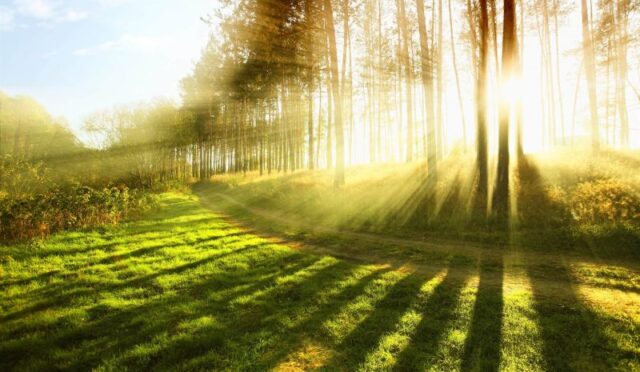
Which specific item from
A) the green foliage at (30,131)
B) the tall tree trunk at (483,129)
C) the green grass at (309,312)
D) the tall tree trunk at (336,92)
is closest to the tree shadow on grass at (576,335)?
the green grass at (309,312)

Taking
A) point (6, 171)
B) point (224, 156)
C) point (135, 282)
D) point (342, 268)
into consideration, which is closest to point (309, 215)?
point (342, 268)

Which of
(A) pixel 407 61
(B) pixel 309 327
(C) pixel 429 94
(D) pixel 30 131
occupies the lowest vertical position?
(B) pixel 309 327

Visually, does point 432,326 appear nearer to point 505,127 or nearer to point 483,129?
point 505,127

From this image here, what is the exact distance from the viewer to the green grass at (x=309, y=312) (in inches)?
177

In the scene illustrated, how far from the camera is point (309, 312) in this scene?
5.88m

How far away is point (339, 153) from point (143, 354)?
15.7 m

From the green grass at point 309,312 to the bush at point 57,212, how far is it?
155 centimetres

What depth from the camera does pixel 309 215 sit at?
54.4ft

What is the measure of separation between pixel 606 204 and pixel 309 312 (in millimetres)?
10454

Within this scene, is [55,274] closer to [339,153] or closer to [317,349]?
[317,349]

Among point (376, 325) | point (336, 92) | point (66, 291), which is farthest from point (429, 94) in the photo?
point (66, 291)

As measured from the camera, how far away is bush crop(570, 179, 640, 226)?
397 inches

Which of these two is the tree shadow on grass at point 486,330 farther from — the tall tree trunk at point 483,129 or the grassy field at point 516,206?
the tall tree trunk at point 483,129

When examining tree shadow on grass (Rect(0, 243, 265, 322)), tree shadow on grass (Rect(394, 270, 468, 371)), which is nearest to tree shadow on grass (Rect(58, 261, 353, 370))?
tree shadow on grass (Rect(0, 243, 265, 322))
